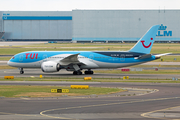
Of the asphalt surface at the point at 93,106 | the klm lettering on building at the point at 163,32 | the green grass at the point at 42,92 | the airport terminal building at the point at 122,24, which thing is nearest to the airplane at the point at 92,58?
the green grass at the point at 42,92

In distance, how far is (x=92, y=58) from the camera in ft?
177

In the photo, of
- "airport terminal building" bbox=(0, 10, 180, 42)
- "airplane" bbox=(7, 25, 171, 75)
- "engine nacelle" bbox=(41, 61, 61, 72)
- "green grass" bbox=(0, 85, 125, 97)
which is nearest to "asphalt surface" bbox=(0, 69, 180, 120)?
"green grass" bbox=(0, 85, 125, 97)

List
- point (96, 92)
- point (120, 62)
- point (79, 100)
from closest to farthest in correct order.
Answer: point (79, 100)
point (96, 92)
point (120, 62)

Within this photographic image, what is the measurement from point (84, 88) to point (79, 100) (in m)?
7.44

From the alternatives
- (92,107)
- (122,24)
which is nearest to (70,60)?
(92,107)

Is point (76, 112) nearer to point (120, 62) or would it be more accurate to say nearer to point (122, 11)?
point (120, 62)

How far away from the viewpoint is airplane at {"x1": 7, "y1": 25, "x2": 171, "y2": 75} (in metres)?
52.6

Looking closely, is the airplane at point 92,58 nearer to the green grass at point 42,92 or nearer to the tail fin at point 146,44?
the tail fin at point 146,44

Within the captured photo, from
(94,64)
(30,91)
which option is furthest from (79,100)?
(94,64)

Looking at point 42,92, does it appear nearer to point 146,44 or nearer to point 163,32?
point 146,44

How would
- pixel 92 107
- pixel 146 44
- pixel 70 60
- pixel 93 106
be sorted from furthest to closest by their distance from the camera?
→ pixel 146 44 < pixel 70 60 < pixel 93 106 < pixel 92 107

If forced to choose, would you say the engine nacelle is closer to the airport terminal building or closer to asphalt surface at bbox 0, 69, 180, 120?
asphalt surface at bbox 0, 69, 180, 120

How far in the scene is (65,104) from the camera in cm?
2559

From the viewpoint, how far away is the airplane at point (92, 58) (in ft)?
173
